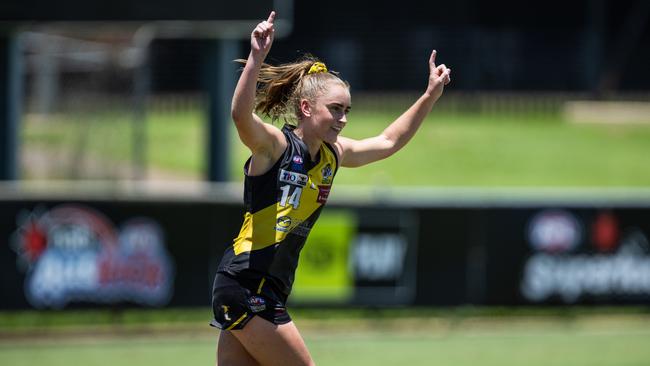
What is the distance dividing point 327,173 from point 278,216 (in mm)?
376

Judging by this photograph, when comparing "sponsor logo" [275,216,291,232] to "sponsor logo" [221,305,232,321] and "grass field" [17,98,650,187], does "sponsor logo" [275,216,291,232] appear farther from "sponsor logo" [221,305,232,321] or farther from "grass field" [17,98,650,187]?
"grass field" [17,98,650,187]

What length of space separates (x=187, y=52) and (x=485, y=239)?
10960 mm

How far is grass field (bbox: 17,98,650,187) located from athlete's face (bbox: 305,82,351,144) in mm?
11668

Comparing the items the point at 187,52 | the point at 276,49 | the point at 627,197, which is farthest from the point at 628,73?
the point at 627,197

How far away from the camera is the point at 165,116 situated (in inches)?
885

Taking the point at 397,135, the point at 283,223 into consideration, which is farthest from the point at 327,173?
the point at 397,135

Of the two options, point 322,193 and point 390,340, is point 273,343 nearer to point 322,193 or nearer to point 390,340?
point 322,193

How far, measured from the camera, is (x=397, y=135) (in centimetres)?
632

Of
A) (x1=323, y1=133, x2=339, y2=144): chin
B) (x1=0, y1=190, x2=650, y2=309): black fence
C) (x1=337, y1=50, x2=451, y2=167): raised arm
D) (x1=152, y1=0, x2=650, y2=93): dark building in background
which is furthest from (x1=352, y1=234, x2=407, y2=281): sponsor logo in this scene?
(x1=152, y1=0, x2=650, y2=93): dark building in background

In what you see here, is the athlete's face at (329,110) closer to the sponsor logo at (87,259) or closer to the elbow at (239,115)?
the elbow at (239,115)

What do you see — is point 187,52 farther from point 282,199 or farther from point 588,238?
point 282,199

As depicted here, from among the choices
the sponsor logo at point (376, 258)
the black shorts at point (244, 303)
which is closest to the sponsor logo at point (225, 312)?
the black shorts at point (244, 303)

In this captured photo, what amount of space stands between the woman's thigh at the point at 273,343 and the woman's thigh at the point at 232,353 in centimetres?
13

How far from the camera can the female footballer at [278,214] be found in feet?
17.9
